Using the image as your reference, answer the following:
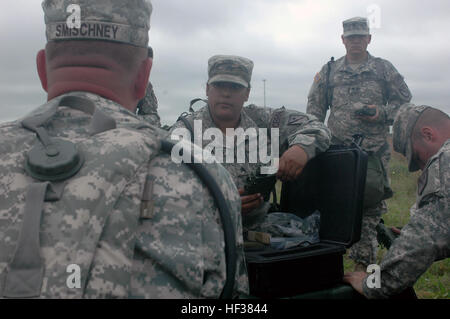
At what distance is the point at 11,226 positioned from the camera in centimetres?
99

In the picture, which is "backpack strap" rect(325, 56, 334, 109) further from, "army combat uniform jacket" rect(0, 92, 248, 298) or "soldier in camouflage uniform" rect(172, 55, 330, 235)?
"army combat uniform jacket" rect(0, 92, 248, 298)

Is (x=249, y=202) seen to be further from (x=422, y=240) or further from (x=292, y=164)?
(x=422, y=240)

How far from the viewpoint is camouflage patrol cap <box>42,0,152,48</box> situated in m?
1.24

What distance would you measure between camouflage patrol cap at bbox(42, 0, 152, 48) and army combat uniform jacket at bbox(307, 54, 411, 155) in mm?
3579

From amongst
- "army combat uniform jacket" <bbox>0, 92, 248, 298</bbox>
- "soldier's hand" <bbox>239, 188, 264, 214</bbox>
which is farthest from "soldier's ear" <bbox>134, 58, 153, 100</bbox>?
"soldier's hand" <bbox>239, 188, 264, 214</bbox>

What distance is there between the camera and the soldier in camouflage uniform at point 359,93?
457cm

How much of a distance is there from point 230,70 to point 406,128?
125cm

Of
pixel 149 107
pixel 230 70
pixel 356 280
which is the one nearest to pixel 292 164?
pixel 356 280

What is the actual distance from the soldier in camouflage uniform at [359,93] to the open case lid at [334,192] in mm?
2095

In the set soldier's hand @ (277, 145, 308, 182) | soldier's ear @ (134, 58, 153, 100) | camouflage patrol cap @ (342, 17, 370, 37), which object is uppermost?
camouflage patrol cap @ (342, 17, 370, 37)

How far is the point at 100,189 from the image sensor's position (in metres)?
1.02
